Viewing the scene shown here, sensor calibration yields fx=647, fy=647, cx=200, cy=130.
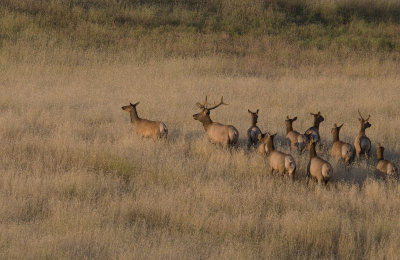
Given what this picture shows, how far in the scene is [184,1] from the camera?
3372 centimetres

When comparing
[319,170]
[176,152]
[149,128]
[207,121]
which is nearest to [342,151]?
[319,170]

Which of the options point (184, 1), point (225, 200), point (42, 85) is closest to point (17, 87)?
point (42, 85)

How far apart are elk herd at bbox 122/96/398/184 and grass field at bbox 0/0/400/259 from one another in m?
0.21

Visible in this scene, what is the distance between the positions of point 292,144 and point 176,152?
2.12 m

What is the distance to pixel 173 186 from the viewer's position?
929 centimetres

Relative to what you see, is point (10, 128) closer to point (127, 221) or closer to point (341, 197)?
point (127, 221)

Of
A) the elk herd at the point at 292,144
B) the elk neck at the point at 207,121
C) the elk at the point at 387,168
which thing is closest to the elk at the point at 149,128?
the elk herd at the point at 292,144

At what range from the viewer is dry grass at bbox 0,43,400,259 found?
23.4 ft

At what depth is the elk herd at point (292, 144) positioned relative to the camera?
31.3ft

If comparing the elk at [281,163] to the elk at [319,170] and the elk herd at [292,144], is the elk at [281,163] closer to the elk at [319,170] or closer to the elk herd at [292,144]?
the elk herd at [292,144]

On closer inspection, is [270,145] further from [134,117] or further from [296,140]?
[134,117]

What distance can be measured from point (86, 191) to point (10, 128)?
4.05 metres

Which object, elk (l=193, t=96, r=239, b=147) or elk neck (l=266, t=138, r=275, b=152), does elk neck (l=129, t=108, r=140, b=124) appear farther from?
elk neck (l=266, t=138, r=275, b=152)

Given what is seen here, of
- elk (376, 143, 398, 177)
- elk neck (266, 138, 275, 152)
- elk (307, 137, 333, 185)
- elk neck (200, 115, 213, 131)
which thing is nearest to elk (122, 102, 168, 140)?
elk neck (200, 115, 213, 131)
